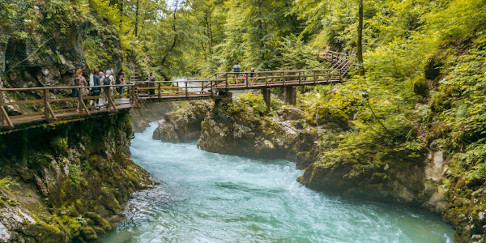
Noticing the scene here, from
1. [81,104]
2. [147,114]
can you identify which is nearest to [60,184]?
[81,104]

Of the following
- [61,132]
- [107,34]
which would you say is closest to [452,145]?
[61,132]

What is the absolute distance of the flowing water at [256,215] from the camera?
28.1 ft

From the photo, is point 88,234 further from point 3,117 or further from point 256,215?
point 256,215

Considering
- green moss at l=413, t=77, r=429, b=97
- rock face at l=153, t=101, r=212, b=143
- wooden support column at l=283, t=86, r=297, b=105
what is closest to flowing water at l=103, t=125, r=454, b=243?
green moss at l=413, t=77, r=429, b=97

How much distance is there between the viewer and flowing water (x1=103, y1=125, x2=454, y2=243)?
8.57 m

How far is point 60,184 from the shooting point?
8133 mm

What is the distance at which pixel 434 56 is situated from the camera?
10.6m

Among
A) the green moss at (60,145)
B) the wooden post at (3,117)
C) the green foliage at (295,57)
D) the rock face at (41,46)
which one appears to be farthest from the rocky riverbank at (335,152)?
the wooden post at (3,117)

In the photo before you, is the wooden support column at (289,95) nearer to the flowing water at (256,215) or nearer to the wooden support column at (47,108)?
the flowing water at (256,215)

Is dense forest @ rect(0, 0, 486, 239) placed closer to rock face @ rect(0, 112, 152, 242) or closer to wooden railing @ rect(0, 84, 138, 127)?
wooden railing @ rect(0, 84, 138, 127)

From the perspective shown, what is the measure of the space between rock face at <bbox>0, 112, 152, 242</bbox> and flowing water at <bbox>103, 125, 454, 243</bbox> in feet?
2.64

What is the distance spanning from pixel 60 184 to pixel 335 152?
9.71 metres

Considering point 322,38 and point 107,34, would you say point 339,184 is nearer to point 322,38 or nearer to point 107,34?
point 107,34

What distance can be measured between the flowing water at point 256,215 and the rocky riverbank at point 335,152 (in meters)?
0.54
